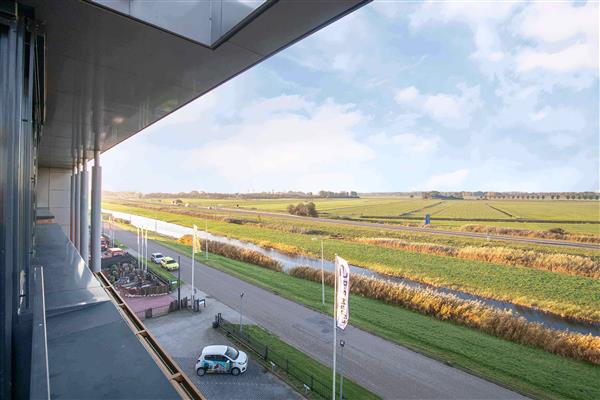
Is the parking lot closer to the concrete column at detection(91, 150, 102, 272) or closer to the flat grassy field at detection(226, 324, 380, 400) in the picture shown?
the flat grassy field at detection(226, 324, 380, 400)

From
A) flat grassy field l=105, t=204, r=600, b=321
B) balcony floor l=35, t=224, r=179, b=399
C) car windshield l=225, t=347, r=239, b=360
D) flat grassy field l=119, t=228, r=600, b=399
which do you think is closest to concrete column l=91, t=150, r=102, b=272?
car windshield l=225, t=347, r=239, b=360

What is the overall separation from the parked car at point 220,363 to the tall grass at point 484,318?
930 cm

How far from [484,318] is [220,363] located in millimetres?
11484

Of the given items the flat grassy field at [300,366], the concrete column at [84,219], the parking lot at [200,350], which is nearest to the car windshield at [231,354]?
the parking lot at [200,350]

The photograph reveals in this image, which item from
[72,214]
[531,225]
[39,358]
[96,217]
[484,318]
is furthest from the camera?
[531,225]

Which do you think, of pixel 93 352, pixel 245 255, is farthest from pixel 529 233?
pixel 93 352

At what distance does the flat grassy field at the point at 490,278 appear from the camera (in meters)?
15.8

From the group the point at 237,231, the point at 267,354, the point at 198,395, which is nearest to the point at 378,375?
the point at 267,354

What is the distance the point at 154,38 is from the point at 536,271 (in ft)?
82.9

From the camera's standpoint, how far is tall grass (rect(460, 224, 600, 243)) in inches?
1026

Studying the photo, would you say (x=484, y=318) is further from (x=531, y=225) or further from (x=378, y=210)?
(x=378, y=210)

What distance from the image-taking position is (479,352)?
11.0 m

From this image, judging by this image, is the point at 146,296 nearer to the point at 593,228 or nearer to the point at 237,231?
the point at 237,231

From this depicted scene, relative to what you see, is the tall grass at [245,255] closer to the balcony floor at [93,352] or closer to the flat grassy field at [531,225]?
the balcony floor at [93,352]
